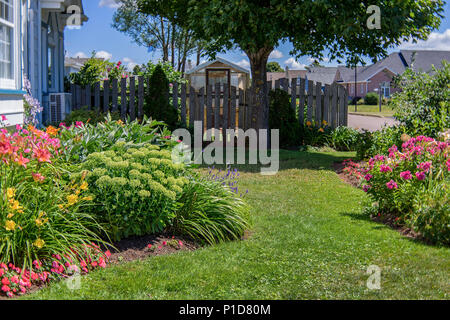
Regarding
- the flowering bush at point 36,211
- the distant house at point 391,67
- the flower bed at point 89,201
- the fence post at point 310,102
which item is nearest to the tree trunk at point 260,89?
the fence post at point 310,102

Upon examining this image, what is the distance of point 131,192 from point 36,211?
903 millimetres

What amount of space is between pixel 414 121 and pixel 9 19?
759cm

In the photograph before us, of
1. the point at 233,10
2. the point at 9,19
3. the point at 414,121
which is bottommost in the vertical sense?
the point at 414,121

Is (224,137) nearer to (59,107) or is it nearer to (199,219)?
(59,107)

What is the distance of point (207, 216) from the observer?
5613 millimetres

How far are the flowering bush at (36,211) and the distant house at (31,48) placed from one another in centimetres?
383

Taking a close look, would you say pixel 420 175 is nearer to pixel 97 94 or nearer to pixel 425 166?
pixel 425 166

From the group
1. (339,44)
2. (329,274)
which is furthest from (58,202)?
(339,44)

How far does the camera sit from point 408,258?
4.71 metres

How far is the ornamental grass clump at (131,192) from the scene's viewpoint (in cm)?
485

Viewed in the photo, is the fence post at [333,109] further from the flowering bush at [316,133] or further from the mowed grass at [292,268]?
the mowed grass at [292,268]

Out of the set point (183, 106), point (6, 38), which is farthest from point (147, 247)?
point (183, 106)

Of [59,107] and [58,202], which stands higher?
[59,107]

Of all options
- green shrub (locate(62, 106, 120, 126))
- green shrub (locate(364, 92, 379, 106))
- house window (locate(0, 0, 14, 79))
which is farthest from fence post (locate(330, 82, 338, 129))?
green shrub (locate(364, 92, 379, 106))
